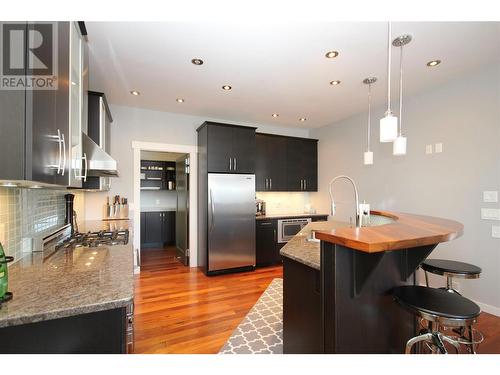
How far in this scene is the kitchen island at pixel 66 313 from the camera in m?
0.89

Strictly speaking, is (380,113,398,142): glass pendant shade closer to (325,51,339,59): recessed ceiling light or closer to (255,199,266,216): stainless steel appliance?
(325,51,339,59): recessed ceiling light

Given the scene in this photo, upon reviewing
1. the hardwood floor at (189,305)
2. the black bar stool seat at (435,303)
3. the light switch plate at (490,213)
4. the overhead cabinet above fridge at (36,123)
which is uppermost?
the overhead cabinet above fridge at (36,123)

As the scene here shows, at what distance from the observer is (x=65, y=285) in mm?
1141

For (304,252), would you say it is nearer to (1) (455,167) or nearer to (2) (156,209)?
(1) (455,167)

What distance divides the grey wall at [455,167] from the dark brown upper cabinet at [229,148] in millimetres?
2035

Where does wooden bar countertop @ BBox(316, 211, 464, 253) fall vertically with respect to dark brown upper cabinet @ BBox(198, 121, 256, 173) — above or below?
below

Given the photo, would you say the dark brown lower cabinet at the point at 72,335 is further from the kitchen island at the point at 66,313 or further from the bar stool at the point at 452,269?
the bar stool at the point at 452,269

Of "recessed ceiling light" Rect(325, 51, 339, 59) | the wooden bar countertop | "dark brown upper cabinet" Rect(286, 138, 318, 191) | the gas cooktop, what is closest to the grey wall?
"dark brown upper cabinet" Rect(286, 138, 318, 191)

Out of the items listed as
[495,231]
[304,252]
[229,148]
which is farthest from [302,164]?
[304,252]

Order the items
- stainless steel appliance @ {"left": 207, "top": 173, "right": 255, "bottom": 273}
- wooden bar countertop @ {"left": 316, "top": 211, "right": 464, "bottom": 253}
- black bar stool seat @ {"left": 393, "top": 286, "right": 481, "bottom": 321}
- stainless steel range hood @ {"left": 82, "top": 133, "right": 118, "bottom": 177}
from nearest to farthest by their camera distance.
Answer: wooden bar countertop @ {"left": 316, "top": 211, "right": 464, "bottom": 253}, black bar stool seat @ {"left": 393, "top": 286, "right": 481, "bottom": 321}, stainless steel range hood @ {"left": 82, "top": 133, "right": 118, "bottom": 177}, stainless steel appliance @ {"left": 207, "top": 173, "right": 255, "bottom": 273}

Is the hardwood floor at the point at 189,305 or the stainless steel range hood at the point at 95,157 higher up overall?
the stainless steel range hood at the point at 95,157

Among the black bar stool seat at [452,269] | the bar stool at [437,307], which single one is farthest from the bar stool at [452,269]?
the bar stool at [437,307]

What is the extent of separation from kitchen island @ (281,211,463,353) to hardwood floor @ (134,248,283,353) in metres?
0.96

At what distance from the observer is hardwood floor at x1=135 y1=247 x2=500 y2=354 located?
6.95ft
